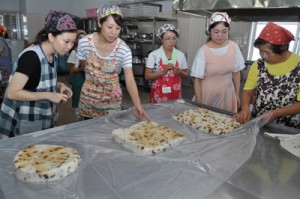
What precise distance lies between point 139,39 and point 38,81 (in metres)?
4.40

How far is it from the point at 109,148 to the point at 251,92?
116 centimetres

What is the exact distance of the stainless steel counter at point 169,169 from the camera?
808mm

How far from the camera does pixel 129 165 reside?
98cm

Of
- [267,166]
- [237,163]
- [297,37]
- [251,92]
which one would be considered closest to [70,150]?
[237,163]

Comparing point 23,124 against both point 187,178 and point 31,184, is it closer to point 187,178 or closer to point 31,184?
point 31,184

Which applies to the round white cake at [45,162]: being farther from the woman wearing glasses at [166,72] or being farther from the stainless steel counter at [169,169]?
the woman wearing glasses at [166,72]

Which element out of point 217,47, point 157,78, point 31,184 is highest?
point 217,47

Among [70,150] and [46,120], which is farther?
[46,120]

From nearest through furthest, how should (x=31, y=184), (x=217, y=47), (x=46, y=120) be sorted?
1. (x=31, y=184)
2. (x=46, y=120)
3. (x=217, y=47)

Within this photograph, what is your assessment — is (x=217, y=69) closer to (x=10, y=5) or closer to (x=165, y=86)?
(x=165, y=86)

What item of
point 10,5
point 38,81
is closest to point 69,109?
point 38,81

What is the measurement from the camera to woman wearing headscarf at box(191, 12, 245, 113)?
6.61 ft

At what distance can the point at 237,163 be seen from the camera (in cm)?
101

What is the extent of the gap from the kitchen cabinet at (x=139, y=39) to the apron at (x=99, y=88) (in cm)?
360
